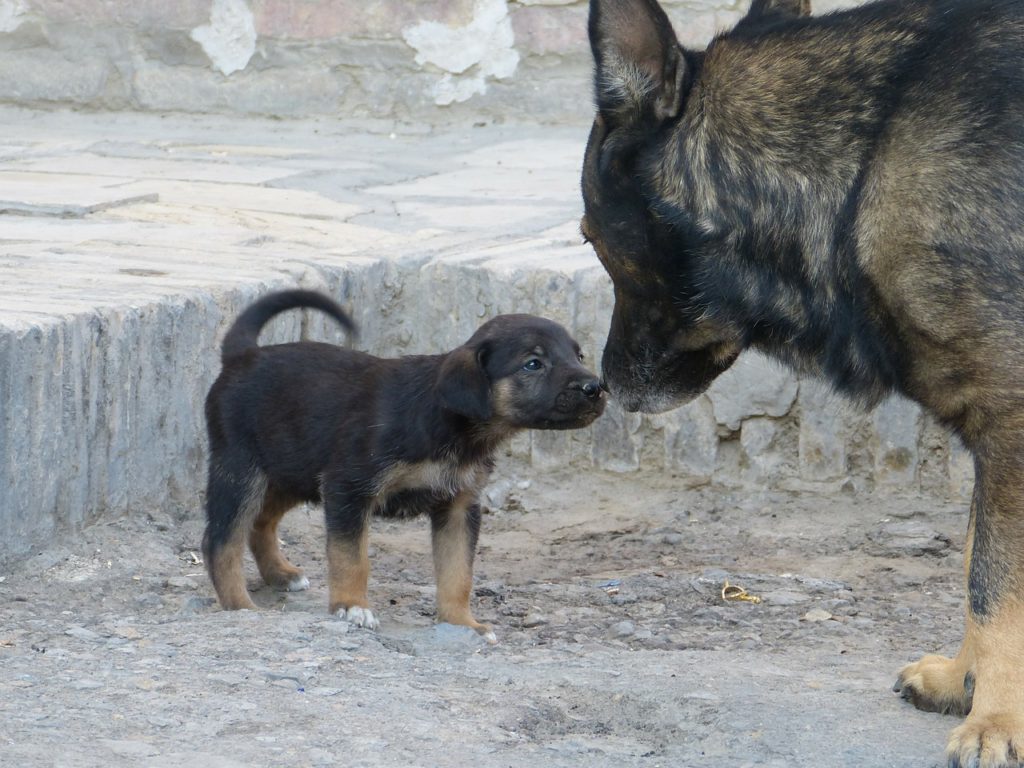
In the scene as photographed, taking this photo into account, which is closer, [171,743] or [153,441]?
[171,743]

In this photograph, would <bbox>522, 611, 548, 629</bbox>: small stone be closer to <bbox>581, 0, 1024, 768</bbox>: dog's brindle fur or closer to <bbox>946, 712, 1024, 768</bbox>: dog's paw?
<bbox>581, 0, 1024, 768</bbox>: dog's brindle fur

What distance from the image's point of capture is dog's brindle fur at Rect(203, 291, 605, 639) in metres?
4.46

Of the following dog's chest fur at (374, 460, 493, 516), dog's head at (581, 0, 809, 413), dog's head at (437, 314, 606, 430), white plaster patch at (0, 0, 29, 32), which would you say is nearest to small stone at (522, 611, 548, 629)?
dog's chest fur at (374, 460, 493, 516)

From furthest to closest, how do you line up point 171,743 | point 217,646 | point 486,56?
point 486,56
point 217,646
point 171,743

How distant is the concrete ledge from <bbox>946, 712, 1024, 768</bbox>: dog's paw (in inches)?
51.9

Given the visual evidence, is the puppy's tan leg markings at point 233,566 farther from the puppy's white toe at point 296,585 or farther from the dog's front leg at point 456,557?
the dog's front leg at point 456,557

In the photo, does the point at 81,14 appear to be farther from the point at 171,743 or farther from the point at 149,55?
the point at 171,743

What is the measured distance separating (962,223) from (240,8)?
729cm

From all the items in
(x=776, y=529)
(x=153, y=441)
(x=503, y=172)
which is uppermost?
(x=503, y=172)

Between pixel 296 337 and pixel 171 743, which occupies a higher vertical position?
pixel 296 337

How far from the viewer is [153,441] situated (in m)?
4.94

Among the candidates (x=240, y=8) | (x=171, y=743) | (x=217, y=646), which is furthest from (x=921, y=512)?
(x=240, y=8)

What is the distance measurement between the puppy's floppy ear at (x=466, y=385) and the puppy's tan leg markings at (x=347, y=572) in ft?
1.50

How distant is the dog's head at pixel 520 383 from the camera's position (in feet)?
14.6
